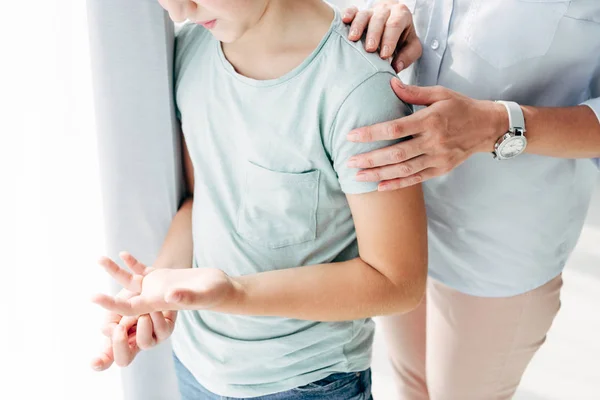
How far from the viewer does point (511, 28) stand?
1.17 metres

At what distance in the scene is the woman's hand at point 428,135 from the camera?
0.97 meters

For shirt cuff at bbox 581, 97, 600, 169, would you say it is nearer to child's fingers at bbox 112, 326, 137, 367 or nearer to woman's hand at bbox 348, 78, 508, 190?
woman's hand at bbox 348, 78, 508, 190

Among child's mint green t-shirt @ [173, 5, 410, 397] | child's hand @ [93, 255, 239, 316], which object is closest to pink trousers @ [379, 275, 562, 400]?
child's mint green t-shirt @ [173, 5, 410, 397]

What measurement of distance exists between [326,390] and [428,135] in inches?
18.2

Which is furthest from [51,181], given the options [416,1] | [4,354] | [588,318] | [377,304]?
[588,318]

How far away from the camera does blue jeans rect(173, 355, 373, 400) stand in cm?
114

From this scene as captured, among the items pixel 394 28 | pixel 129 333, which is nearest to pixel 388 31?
pixel 394 28

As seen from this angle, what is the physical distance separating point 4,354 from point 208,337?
1.59 feet

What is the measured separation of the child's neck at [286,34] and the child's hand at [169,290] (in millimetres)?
324

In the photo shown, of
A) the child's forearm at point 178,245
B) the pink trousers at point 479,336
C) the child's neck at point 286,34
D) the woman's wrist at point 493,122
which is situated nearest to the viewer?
the child's neck at point 286,34

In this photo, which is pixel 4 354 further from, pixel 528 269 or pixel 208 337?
pixel 528 269

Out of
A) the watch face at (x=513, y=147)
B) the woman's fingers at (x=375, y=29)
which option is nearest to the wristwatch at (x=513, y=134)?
the watch face at (x=513, y=147)

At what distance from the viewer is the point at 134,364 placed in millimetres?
1412

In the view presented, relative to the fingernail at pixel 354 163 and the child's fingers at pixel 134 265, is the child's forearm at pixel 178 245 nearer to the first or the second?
the child's fingers at pixel 134 265
